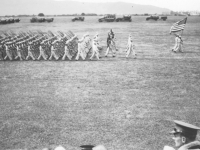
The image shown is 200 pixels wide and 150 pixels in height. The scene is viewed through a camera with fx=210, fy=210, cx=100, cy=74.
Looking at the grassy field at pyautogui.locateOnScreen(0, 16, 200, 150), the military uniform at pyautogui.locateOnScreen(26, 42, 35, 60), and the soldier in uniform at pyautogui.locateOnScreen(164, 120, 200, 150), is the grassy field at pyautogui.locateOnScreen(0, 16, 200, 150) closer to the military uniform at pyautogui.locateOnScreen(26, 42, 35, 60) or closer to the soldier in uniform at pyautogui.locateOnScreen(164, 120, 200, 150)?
the military uniform at pyautogui.locateOnScreen(26, 42, 35, 60)

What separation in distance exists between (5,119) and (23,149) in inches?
75.5

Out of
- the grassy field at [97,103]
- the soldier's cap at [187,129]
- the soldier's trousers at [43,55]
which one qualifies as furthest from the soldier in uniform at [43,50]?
the soldier's cap at [187,129]

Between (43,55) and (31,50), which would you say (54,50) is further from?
(31,50)

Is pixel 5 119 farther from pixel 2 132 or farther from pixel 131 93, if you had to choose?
pixel 131 93

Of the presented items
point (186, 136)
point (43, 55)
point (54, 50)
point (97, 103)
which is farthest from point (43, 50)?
point (186, 136)

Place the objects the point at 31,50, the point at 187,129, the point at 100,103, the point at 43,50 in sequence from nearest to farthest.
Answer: the point at 187,129 → the point at 100,103 → the point at 31,50 → the point at 43,50

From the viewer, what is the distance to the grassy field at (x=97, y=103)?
18.8 ft

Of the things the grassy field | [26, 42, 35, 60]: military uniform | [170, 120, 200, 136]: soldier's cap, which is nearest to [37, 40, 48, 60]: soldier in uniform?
[26, 42, 35, 60]: military uniform

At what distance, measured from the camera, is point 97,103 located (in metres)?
7.83

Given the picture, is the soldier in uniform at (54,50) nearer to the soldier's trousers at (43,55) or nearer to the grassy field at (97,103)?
the soldier's trousers at (43,55)

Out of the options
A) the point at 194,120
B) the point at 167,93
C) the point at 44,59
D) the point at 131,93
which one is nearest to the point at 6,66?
the point at 44,59

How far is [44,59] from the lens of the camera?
14.9 meters

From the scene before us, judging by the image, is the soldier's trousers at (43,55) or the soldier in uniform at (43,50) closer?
the soldier in uniform at (43,50)

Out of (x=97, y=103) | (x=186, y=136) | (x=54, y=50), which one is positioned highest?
(x=54, y=50)
